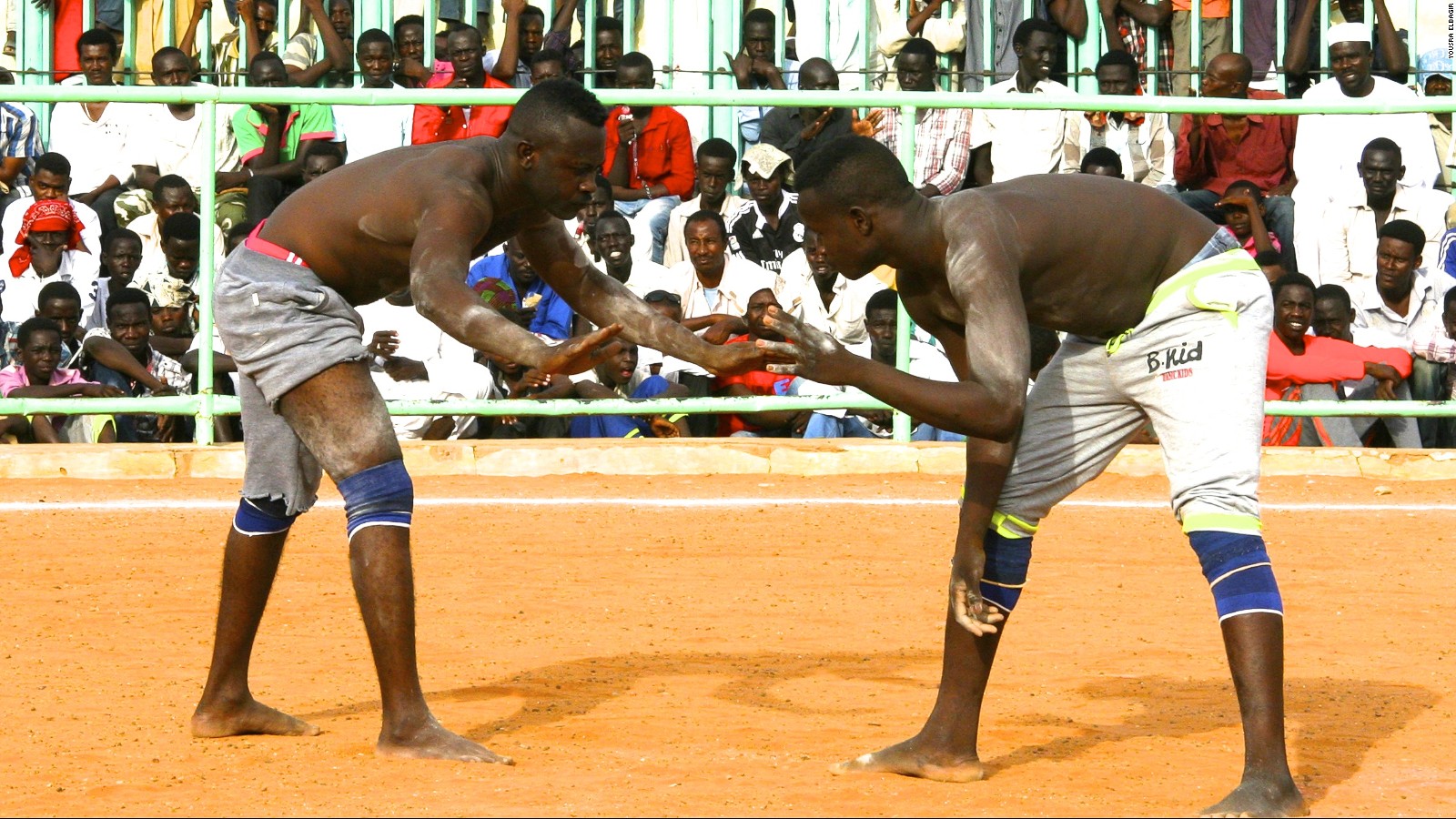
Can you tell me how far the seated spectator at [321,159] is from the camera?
34.2 feet

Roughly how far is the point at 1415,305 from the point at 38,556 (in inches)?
272

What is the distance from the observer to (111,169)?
11.5 meters

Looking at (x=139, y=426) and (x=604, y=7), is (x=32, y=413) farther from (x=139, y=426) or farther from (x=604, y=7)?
(x=604, y=7)

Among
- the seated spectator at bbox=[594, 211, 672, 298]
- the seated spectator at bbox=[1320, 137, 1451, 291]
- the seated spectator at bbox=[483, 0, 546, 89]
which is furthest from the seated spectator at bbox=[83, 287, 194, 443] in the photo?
the seated spectator at bbox=[1320, 137, 1451, 291]

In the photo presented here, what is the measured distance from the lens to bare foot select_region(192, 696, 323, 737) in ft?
17.4

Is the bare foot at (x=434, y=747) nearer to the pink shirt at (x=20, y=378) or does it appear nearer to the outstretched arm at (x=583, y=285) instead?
the outstretched arm at (x=583, y=285)

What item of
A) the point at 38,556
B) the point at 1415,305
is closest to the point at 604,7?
the point at 1415,305

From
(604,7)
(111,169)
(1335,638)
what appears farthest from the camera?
(604,7)

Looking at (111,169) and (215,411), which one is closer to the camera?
(215,411)

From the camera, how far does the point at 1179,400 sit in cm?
461

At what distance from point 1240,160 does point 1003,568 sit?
6351 millimetres

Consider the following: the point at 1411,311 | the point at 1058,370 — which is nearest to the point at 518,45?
the point at 1411,311

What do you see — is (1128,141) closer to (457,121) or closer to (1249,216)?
(1249,216)

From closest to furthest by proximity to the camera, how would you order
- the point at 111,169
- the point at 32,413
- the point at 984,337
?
the point at 984,337, the point at 32,413, the point at 111,169
